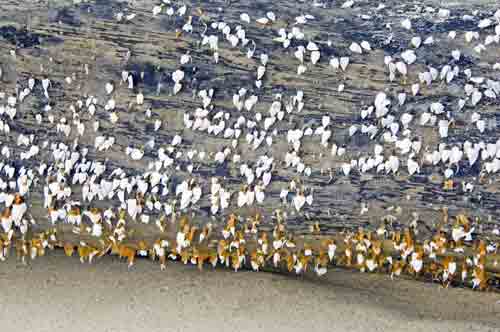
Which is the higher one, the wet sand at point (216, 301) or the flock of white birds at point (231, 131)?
the flock of white birds at point (231, 131)

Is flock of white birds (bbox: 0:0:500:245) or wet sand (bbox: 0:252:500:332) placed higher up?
flock of white birds (bbox: 0:0:500:245)

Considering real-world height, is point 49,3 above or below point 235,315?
above

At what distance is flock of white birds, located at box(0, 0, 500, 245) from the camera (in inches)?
117

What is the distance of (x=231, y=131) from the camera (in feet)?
10.0

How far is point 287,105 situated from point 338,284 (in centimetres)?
104

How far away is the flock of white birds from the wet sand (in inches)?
15.1

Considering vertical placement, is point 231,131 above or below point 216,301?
above

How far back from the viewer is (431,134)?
2.95 metres

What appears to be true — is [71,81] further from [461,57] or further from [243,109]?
[461,57]

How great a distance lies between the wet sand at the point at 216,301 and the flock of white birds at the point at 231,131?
383 mm

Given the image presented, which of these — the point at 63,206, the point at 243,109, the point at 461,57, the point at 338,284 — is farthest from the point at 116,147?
the point at 461,57

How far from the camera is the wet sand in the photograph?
297 cm

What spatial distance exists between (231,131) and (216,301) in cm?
87

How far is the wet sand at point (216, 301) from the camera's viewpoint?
2971 millimetres
